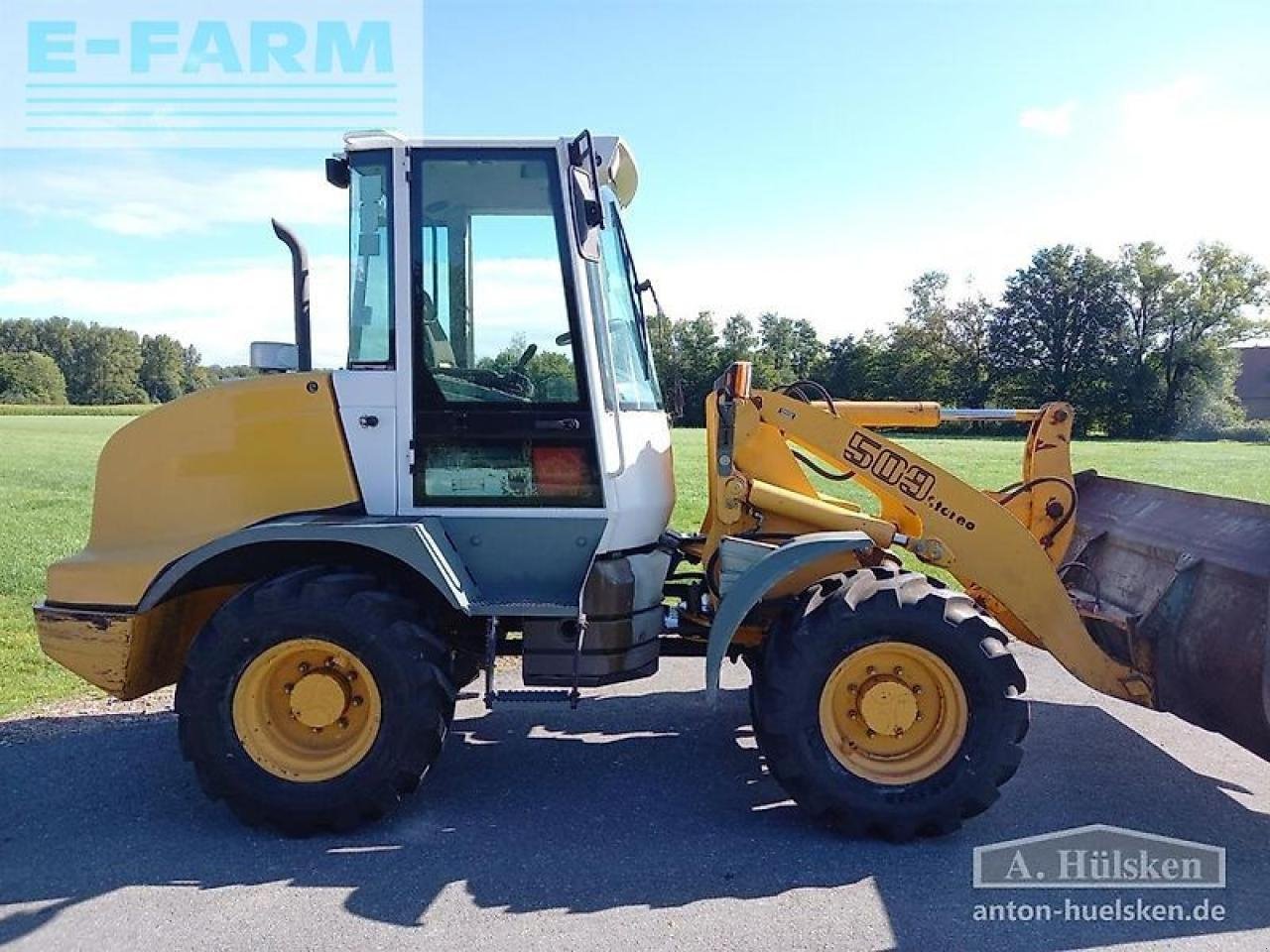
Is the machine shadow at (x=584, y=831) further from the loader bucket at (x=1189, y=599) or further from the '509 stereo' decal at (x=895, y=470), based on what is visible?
the '509 stereo' decal at (x=895, y=470)

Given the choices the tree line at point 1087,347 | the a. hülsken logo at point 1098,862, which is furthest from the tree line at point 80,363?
the a. hülsken logo at point 1098,862

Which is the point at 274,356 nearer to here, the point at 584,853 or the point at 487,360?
the point at 487,360

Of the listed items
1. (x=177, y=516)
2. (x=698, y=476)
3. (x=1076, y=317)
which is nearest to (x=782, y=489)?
(x=177, y=516)

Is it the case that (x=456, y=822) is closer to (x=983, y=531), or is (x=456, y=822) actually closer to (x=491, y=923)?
(x=491, y=923)

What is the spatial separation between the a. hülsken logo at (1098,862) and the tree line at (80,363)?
61.4 m

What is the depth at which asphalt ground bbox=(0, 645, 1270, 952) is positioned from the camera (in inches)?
136

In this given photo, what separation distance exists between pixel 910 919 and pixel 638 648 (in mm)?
1677

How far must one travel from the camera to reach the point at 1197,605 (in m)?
4.30

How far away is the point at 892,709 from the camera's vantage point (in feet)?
13.9

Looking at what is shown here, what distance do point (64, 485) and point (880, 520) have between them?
2096 centimetres

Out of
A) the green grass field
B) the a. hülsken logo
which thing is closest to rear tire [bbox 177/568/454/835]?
the a. hülsken logo

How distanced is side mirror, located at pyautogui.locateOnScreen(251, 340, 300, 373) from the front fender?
2279mm

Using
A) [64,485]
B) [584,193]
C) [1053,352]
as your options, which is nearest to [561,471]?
[584,193]

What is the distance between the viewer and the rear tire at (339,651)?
13.6 feet
